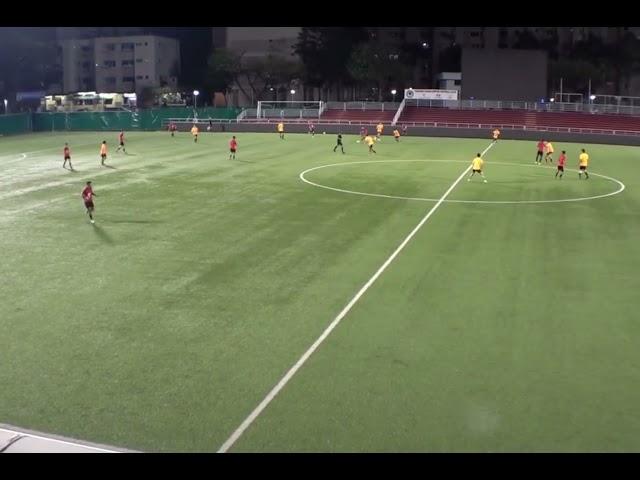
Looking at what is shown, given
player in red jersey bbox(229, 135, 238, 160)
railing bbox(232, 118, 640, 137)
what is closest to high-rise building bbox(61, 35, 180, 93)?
railing bbox(232, 118, 640, 137)

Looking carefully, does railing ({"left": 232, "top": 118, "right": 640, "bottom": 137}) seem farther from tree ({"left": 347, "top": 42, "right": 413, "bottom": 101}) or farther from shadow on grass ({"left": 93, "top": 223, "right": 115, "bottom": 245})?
shadow on grass ({"left": 93, "top": 223, "right": 115, "bottom": 245})

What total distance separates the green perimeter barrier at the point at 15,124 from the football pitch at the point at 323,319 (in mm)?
40336

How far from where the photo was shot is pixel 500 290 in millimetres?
15352

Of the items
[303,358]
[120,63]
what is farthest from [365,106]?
[303,358]

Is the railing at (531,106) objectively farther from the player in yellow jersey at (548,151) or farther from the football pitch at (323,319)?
the football pitch at (323,319)

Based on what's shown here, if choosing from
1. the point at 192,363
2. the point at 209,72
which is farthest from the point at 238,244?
the point at 209,72

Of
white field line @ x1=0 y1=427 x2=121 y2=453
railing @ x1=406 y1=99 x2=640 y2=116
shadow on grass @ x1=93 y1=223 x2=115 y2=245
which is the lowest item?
white field line @ x1=0 y1=427 x2=121 y2=453

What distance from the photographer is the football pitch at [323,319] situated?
9.13 metres

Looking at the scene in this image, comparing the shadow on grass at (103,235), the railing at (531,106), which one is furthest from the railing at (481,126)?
the shadow on grass at (103,235)

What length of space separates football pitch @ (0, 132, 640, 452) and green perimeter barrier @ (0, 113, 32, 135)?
40.3 m

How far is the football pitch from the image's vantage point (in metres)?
9.13
